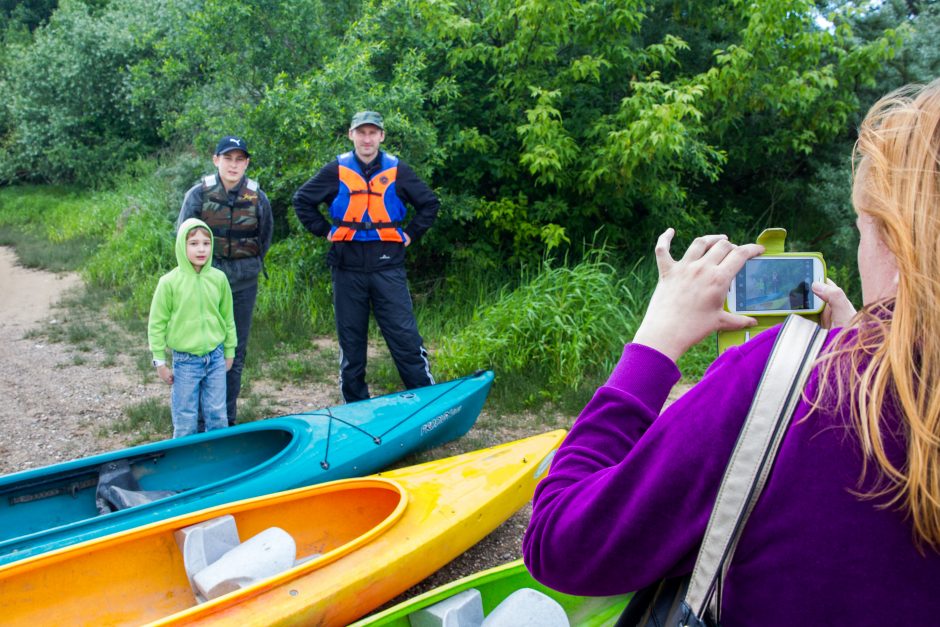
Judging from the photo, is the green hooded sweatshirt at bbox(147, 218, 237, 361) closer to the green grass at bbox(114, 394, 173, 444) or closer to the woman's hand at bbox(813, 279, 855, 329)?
the green grass at bbox(114, 394, 173, 444)

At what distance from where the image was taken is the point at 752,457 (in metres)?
0.74

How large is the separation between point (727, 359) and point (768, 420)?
3.3 inches

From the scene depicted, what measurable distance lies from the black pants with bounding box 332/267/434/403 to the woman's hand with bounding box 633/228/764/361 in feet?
13.4

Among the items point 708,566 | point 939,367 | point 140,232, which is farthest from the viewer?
point 140,232

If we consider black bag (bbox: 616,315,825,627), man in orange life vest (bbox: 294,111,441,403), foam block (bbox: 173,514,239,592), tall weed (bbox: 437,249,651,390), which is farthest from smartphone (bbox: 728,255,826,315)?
tall weed (bbox: 437,249,651,390)

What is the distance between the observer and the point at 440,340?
6.75 metres

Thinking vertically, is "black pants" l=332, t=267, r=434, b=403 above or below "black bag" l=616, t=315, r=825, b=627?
below

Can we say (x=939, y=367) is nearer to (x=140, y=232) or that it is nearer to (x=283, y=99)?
(x=283, y=99)

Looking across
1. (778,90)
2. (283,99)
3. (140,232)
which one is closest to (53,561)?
(283,99)

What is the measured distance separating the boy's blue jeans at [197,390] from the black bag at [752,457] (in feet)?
12.5

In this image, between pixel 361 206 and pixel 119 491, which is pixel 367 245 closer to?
pixel 361 206

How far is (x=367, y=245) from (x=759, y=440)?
4371 millimetres

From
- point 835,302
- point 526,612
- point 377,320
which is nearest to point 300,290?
point 377,320

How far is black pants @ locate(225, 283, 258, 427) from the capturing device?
15.9 feet
